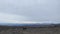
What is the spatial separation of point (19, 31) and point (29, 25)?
144 millimetres

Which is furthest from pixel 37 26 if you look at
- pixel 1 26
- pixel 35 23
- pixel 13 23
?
pixel 1 26

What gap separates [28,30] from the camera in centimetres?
128

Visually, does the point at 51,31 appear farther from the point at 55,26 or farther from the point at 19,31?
the point at 19,31

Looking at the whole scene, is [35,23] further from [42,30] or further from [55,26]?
[55,26]

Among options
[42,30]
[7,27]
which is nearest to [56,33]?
[42,30]

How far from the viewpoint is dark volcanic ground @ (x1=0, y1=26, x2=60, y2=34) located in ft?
4.12

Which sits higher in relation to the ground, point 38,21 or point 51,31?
point 38,21

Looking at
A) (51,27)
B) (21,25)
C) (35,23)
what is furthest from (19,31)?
(51,27)

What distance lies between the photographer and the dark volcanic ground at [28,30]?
1255 millimetres

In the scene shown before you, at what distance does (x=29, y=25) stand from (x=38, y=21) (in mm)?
132

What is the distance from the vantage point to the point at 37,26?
1.24m

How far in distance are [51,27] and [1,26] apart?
1.91 feet

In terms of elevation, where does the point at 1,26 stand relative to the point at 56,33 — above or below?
above

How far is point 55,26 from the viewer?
125 centimetres
